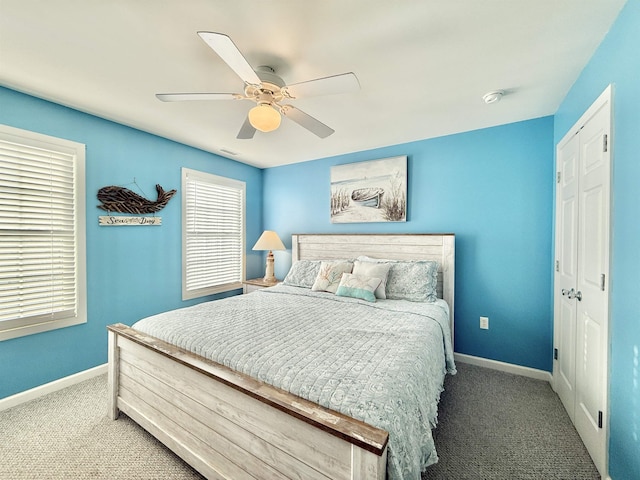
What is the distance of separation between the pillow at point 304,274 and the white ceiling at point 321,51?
165 cm

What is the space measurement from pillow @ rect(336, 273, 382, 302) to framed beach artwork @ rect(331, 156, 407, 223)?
990mm

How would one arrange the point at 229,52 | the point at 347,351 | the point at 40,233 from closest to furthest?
the point at 229,52
the point at 347,351
the point at 40,233

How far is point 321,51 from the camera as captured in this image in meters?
1.64

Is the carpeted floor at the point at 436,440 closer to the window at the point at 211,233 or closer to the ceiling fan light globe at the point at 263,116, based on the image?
the window at the point at 211,233

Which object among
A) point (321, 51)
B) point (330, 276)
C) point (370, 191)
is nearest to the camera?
point (321, 51)

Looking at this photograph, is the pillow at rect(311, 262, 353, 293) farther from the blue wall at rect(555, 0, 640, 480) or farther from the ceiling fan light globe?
the blue wall at rect(555, 0, 640, 480)

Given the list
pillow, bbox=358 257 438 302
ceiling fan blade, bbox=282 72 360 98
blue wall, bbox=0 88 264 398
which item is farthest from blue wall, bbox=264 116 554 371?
blue wall, bbox=0 88 264 398

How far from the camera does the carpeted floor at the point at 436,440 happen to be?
1.56 m

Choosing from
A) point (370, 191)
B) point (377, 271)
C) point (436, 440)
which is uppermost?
point (370, 191)

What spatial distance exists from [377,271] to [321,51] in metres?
1.91

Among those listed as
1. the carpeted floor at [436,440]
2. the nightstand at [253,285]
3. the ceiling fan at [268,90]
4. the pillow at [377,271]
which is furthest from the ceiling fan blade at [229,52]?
the nightstand at [253,285]

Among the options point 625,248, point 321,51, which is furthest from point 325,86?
point 625,248

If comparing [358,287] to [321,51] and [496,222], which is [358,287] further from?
[321,51]

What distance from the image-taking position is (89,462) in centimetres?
162
